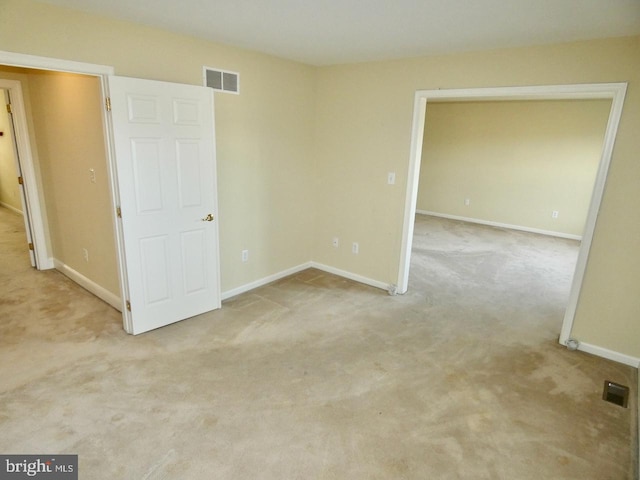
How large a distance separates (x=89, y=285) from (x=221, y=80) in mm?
2543

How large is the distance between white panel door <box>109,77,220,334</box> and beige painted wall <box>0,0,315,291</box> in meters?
0.24

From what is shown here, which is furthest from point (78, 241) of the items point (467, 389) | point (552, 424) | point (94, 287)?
point (552, 424)

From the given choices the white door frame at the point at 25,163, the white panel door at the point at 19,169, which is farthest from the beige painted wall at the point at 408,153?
the white panel door at the point at 19,169

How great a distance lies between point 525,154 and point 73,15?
7.15 metres

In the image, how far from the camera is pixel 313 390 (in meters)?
2.52

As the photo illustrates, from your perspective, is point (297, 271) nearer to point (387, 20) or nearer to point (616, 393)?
point (387, 20)

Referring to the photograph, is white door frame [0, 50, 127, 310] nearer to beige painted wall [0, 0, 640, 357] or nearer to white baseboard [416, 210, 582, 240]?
beige painted wall [0, 0, 640, 357]

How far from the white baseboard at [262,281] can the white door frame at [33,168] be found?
1.03 meters

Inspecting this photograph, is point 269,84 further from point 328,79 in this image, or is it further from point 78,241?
point 78,241

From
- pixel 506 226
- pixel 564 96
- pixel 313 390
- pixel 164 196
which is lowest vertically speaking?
pixel 313 390

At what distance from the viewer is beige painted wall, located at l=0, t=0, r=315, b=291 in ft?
7.84

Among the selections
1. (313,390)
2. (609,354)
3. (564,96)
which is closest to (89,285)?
(313,390)

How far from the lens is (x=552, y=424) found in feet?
7.48

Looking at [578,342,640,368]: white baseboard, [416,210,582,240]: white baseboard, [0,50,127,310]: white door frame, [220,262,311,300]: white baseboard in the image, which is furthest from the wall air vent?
[416,210,582,240]: white baseboard
